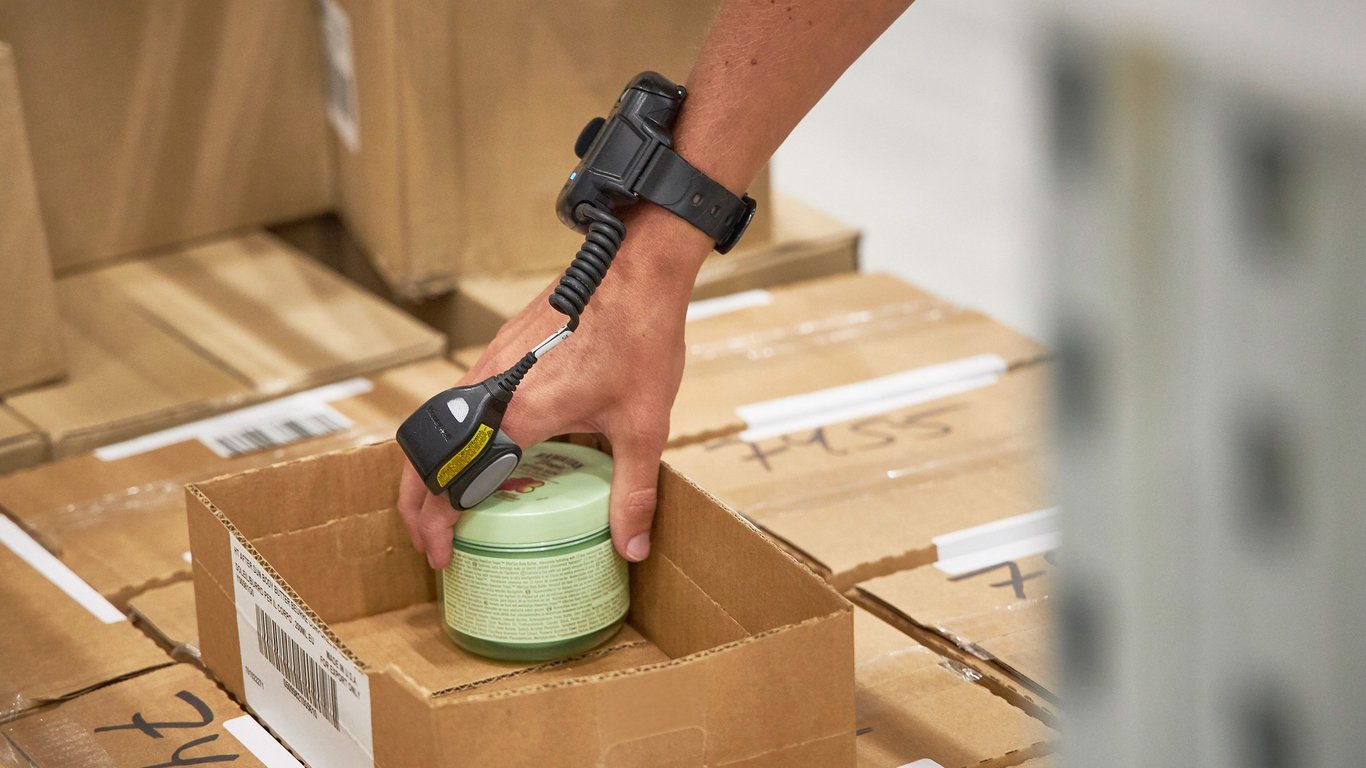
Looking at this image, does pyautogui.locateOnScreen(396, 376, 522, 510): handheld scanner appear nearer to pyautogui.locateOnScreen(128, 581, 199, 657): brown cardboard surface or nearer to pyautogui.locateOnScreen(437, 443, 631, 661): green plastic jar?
pyautogui.locateOnScreen(437, 443, 631, 661): green plastic jar

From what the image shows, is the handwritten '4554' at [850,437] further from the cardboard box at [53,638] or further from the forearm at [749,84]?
the cardboard box at [53,638]

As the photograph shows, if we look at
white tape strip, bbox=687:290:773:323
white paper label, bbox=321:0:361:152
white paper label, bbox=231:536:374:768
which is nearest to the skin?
white paper label, bbox=231:536:374:768

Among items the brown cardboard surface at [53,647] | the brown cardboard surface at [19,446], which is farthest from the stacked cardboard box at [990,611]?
the brown cardboard surface at [19,446]

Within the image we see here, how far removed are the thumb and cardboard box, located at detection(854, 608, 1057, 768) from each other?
0.18 m

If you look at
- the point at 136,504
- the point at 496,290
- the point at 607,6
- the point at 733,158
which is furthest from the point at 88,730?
the point at 607,6

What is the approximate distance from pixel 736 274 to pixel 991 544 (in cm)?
65

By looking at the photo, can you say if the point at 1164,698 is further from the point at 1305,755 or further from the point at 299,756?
the point at 299,756

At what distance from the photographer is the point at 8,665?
116 cm

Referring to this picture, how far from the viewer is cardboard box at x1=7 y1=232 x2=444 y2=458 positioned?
1.58 metres

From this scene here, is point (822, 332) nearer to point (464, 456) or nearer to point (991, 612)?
point (991, 612)

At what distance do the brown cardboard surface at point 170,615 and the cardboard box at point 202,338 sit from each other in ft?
1.06

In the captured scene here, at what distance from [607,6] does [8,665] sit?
93cm

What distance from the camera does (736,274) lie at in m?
1.89

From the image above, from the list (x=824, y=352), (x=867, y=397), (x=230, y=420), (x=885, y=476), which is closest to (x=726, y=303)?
(x=824, y=352)
